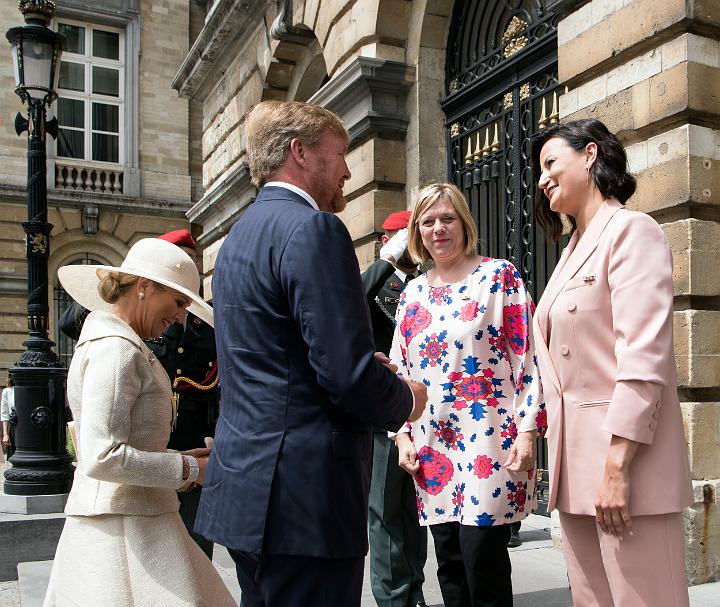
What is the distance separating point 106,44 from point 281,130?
23180 mm

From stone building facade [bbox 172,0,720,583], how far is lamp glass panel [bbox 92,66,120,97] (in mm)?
11664

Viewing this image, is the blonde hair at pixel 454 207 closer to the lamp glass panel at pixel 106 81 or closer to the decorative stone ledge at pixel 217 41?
the decorative stone ledge at pixel 217 41

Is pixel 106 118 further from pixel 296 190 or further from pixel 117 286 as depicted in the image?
pixel 296 190

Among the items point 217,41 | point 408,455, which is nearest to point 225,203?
point 217,41

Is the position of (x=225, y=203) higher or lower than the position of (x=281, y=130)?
higher

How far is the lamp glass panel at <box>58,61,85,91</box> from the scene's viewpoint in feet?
73.4

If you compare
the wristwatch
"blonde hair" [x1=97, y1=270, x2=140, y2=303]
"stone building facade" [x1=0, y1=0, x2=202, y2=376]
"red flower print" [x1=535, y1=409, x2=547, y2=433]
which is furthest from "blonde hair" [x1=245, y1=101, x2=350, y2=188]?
"stone building facade" [x1=0, y1=0, x2=202, y2=376]

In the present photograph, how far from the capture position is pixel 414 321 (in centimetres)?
321

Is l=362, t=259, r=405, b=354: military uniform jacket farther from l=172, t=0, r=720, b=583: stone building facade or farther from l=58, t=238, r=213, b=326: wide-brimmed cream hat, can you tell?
l=58, t=238, r=213, b=326: wide-brimmed cream hat

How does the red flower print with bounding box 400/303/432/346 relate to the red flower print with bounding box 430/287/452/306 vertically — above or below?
below

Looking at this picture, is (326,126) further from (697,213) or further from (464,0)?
(464,0)

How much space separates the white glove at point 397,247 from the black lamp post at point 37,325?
11.6 feet

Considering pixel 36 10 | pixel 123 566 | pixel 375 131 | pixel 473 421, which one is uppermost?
pixel 36 10

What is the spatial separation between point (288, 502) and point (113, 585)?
0.74 metres
